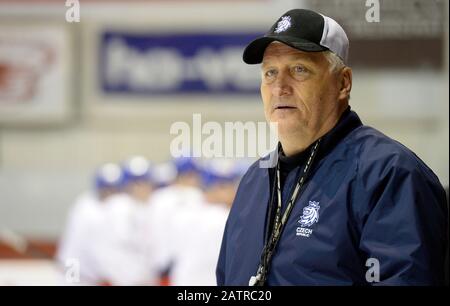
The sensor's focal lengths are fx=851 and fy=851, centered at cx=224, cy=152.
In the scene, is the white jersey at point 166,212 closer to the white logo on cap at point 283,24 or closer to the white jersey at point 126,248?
the white jersey at point 126,248

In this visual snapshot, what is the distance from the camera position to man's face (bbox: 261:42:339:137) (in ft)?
6.02

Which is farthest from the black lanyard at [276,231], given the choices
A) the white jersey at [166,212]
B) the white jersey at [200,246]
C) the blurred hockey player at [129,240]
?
the blurred hockey player at [129,240]

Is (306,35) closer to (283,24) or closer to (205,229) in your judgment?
(283,24)

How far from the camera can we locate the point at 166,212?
22.6ft

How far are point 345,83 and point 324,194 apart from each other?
286 millimetres

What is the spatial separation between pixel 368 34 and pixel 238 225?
679cm

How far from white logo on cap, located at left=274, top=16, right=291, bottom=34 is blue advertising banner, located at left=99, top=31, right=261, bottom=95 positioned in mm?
7664

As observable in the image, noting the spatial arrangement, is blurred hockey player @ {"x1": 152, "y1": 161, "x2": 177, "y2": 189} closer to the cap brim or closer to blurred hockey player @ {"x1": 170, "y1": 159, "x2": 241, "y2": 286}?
blurred hockey player @ {"x1": 170, "y1": 159, "x2": 241, "y2": 286}

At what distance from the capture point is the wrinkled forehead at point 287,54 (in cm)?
183
